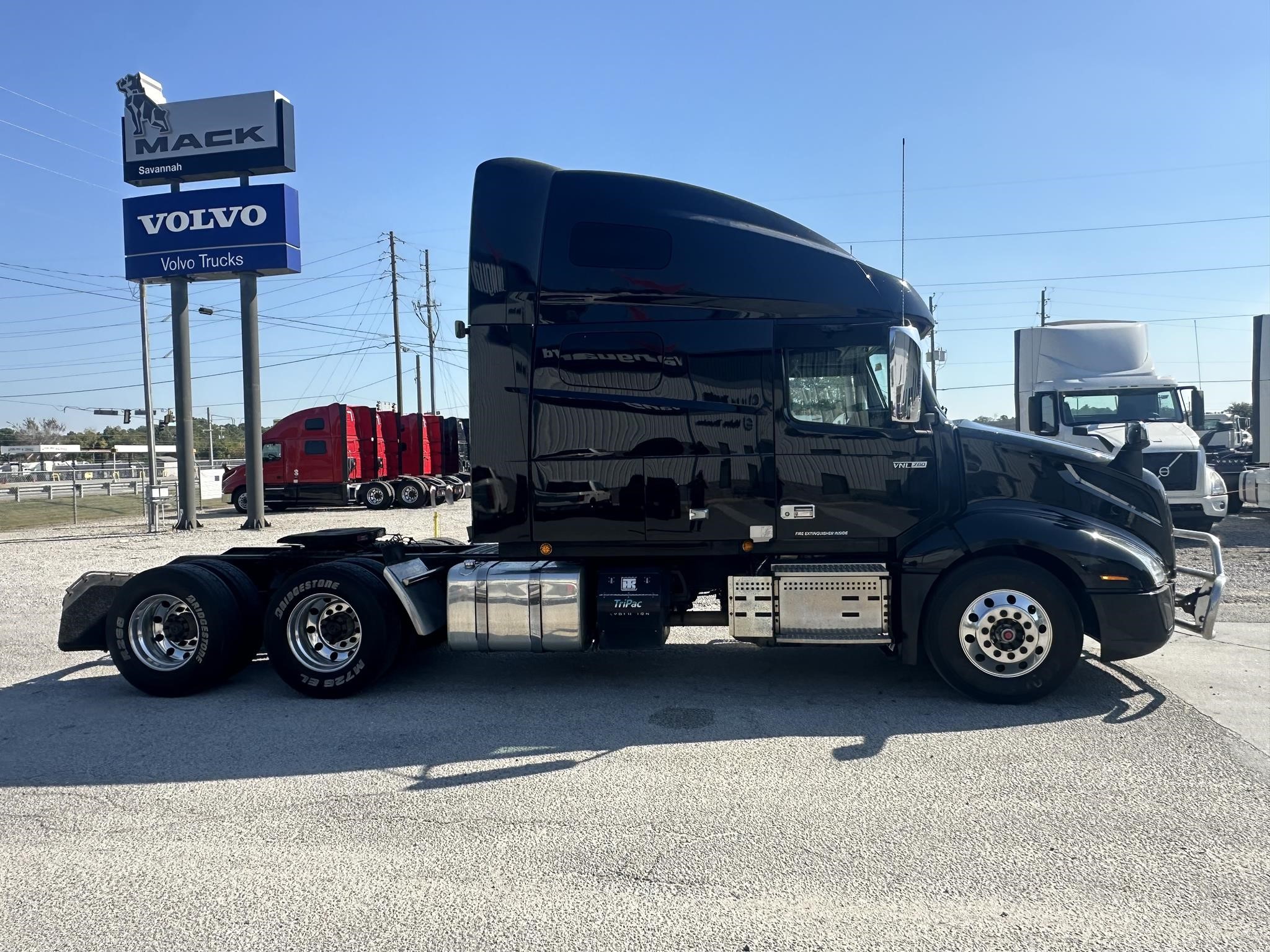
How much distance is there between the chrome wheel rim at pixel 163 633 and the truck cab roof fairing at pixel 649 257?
10.4ft

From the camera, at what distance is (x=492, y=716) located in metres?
5.78

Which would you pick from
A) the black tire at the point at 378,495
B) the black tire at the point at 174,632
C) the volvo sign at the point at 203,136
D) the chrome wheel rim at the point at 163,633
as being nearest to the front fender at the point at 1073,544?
the black tire at the point at 174,632

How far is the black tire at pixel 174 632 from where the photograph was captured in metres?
6.36

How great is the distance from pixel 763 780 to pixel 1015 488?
9.97ft

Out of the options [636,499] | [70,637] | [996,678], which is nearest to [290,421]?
[70,637]

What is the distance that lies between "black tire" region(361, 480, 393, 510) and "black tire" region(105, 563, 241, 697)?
21.2 meters

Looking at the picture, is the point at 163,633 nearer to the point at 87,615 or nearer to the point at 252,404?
the point at 87,615

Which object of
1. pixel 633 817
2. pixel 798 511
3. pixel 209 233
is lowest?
→ pixel 633 817

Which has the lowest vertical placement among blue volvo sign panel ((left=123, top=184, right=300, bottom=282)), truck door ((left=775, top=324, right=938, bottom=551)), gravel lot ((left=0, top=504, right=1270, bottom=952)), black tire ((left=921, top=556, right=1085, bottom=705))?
gravel lot ((left=0, top=504, right=1270, bottom=952))

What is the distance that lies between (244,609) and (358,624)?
38.3 inches

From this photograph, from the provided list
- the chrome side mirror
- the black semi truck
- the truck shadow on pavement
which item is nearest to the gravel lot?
the truck shadow on pavement

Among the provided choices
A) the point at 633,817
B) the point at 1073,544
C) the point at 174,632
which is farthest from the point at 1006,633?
the point at 174,632

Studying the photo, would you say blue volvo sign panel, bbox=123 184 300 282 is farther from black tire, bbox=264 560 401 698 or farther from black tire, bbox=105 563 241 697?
black tire, bbox=264 560 401 698

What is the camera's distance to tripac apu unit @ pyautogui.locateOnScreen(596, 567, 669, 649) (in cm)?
620
